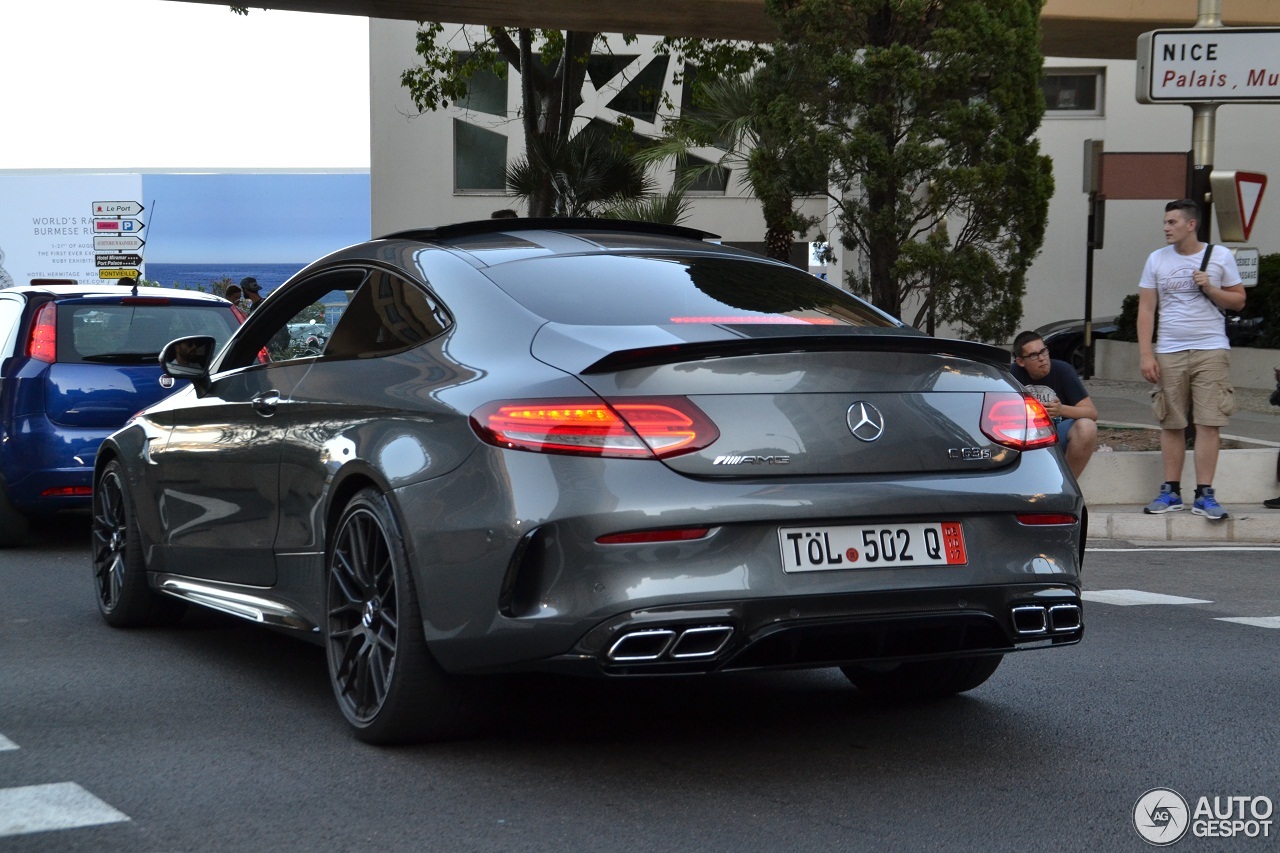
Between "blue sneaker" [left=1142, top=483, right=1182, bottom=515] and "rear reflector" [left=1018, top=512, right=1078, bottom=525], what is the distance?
20.9 ft

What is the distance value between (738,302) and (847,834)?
160 cm

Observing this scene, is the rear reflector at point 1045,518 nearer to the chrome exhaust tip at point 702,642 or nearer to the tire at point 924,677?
the tire at point 924,677

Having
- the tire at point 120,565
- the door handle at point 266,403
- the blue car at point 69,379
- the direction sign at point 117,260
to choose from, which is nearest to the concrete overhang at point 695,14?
→ the direction sign at point 117,260

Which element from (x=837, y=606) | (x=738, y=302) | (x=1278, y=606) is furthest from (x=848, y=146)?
(x=837, y=606)

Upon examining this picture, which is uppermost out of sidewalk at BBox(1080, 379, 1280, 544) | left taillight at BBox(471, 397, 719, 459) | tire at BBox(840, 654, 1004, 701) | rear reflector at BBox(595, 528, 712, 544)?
left taillight at BBox(471, 397, 719, 459)

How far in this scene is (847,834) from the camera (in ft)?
12.1

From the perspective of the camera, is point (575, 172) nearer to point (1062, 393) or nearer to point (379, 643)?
point (1062, 393)

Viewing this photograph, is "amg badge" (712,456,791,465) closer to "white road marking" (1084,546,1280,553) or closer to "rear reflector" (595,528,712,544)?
"rear reflector" (595,528,712,544)

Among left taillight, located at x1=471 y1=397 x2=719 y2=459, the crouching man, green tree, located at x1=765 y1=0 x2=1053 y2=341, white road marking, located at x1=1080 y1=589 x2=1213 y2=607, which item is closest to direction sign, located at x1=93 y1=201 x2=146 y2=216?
green tree, located at x1=765 y1=0 x2=1053 y2=341

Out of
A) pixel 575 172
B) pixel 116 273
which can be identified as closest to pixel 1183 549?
pixel 575 172

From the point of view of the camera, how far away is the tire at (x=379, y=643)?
14.0ft

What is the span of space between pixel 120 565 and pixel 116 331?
3.32 m

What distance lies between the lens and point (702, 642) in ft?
12.7

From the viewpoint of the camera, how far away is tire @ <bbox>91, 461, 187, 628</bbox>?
21.6 feet
